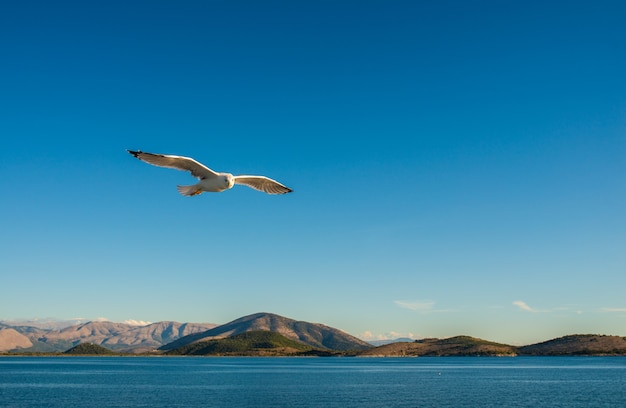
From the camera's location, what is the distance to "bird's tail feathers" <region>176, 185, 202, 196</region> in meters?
31.6

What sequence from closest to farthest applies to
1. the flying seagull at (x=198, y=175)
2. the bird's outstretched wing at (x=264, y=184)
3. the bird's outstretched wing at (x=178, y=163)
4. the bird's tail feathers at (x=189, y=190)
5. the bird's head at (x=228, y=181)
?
1. the bird's outstretched wing at (x=178, y=163)
2. the flying seagull at (x=198, y=175)
3. the bird's head at (x=228, y=181)
4. the bird's tail feathers at (x=189, y=190)
5. the bird's outstretched wing at (x=264, y=184)

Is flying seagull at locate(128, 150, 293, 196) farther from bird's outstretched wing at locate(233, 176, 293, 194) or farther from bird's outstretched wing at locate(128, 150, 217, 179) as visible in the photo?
bird's outstretched wing at locate(233, 176, 293, 194)

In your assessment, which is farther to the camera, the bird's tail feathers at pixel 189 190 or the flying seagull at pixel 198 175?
the bird's tail feathers at pixel 189 190

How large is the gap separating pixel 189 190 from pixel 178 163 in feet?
5.15

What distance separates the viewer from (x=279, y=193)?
34156mm

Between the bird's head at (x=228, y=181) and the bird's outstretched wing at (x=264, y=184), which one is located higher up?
the bird's outstretched wing at (x=264, y=184)

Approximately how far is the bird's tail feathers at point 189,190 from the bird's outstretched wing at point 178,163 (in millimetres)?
752

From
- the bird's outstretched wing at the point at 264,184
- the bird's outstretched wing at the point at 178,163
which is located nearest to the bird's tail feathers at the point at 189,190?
the bird's outstretched wing at the point at 178,163

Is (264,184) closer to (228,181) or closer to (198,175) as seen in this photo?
(228,181)

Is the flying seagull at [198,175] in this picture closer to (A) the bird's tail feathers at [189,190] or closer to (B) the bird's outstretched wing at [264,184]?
(A) the bird's tail feathers at [189,190]

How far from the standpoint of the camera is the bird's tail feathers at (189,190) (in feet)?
104

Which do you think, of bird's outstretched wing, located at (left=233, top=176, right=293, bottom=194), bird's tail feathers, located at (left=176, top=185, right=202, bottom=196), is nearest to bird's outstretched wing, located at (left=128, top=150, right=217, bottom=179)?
bird's tail feathers, located at (left=176, top=185, right=202, bottom=196)

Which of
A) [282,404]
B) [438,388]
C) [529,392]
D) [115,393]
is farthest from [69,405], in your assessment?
[529,392]

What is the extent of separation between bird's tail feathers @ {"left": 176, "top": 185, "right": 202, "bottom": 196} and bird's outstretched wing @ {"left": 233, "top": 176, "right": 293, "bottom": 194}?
2555mm
